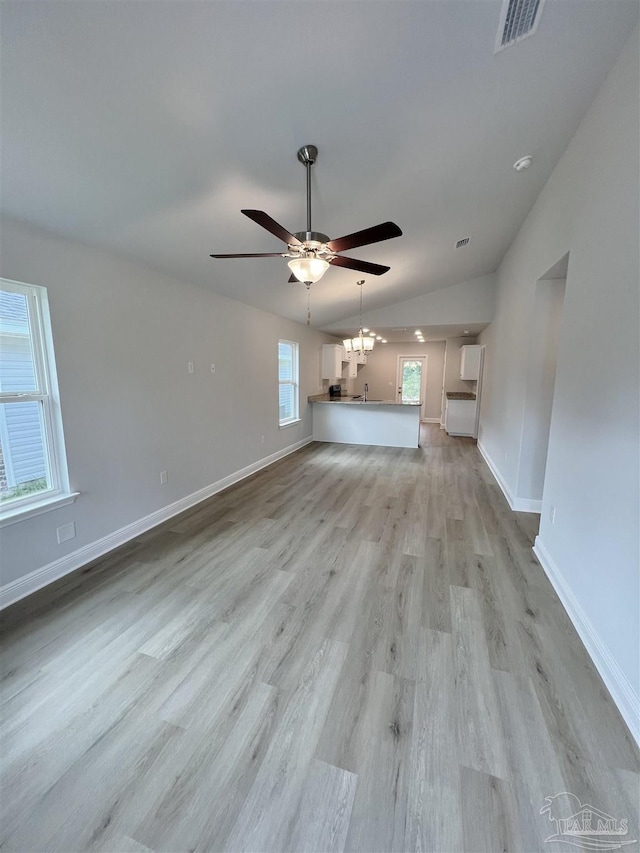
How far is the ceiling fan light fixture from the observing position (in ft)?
6.66

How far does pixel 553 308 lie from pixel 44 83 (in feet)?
12.8

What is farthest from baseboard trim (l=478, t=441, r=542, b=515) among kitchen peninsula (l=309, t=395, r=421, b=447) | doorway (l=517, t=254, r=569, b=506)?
kitchen peninsula (l=309, t=395, r=421, b=447)

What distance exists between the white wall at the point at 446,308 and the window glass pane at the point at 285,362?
1384mm

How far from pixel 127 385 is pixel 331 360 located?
4.81m

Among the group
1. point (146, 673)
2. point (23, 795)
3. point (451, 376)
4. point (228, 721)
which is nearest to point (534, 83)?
point (228, 721)

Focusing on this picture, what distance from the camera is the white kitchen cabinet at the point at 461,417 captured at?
7312mm

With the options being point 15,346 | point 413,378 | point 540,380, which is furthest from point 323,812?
point 413,378

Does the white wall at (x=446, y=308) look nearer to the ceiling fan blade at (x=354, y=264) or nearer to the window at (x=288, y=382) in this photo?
the window at (x=288, y=382)

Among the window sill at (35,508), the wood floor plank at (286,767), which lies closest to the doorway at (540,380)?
the wood floor plank at (286,767)

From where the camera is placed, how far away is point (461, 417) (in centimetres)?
746

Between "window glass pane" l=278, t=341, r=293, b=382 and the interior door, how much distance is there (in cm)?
471

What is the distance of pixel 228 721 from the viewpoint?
1.41m

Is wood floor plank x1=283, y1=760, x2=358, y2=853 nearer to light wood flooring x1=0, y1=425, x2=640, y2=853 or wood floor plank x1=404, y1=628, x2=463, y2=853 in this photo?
light wood flooring x1=0, y1=425, x2=640, y2=853

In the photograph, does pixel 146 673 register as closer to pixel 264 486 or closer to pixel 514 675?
pixel 514 675
